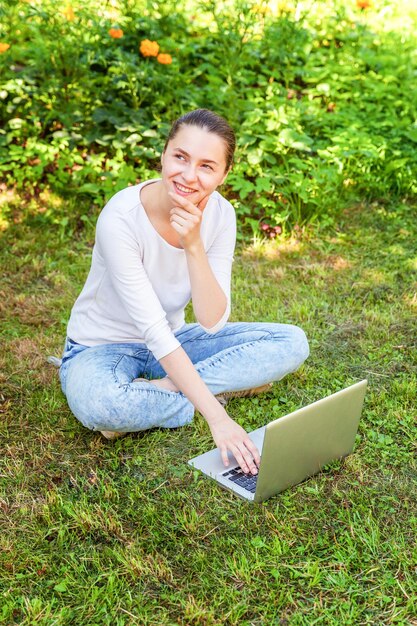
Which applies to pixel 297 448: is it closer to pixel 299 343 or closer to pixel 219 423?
pixel 219 423

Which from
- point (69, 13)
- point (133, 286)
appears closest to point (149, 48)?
point (69, 13)

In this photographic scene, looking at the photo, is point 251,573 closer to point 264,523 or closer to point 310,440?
point 264,523

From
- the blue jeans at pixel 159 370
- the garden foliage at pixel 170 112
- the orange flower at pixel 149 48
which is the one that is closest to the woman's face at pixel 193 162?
the blue jeans at pixel 159 370

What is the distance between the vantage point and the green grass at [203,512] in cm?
197

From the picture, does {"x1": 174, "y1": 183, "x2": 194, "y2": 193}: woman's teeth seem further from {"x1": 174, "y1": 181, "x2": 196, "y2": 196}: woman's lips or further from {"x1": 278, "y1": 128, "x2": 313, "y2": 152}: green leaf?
{"x1": 278, "y1": 128, "x2": 313, "y2": 152}: green leaf

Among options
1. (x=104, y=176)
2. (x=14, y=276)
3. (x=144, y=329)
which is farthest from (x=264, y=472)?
(x=104, y=176)

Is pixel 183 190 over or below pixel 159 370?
over

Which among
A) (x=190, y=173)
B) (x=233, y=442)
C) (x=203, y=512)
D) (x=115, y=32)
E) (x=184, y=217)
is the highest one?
(x=115, y=32)

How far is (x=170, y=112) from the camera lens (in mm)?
4625

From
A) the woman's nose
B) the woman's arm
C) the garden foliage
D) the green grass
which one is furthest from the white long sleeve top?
the garden foliage

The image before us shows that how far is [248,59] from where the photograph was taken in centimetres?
489

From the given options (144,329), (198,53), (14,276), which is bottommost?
(14,276)

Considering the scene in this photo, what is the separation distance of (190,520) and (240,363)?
Result: 721 mm

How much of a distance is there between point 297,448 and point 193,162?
3.08 ft
